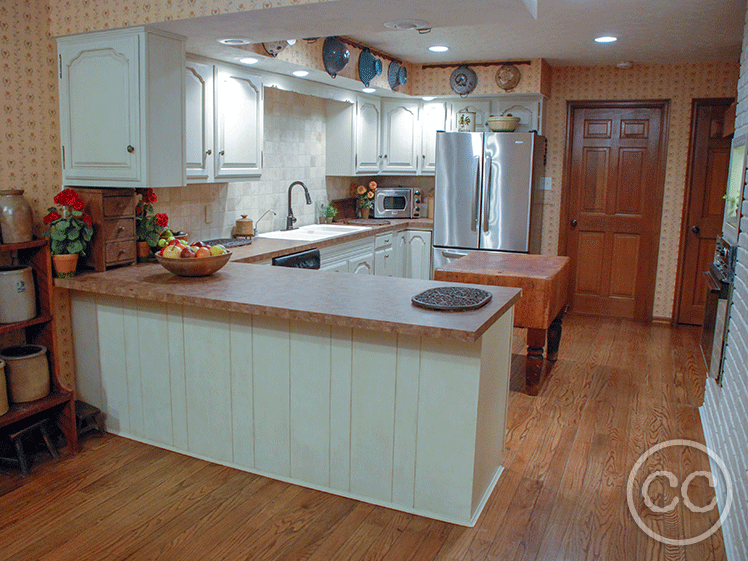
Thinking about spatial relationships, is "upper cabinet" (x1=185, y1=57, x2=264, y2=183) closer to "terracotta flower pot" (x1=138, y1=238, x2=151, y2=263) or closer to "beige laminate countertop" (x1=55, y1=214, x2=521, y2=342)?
"terracotta flower pot" (x1=138, y1=238, x2=151, y2=263)

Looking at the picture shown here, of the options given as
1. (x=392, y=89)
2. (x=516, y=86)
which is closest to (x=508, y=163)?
(x=516, y=86)

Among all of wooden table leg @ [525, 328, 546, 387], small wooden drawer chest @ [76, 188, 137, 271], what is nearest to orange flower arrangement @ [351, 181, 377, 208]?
wooden table leg @ [525, 328, 546, 387]

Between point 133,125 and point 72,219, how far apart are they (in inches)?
20.6

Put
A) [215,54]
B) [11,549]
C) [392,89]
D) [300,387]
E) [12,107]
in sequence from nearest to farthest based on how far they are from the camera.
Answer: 1. [11,549]
2. [300,387]
3. [12,107]
4. [215,54]
5. [392,89]

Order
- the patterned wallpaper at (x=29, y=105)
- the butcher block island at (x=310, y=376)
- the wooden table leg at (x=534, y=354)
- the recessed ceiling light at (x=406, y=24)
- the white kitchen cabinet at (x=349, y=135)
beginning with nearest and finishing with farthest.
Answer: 1. the butcher block island at (x=310, y=376)
2. the recessed ceiling light at (x=406, y=24)
3. the patterned wallpaper at (x=29, y=105)
4. the wooden table leg at (x=534, y=354)
5. the white kitchen cabinet at (x=349, y=135)

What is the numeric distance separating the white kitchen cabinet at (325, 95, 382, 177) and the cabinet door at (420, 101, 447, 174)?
1.95ft

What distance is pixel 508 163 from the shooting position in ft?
18.3

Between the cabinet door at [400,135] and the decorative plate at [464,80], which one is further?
the cabinet door at [400,135]

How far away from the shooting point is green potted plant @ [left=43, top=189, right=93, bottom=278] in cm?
293

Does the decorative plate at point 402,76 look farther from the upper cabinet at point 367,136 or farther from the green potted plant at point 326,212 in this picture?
the green potted plant at point 326,212

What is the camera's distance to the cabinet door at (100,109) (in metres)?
2.95

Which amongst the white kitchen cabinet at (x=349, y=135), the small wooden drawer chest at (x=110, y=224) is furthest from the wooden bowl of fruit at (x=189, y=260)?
the white kitchen cabinet at (x=349, y=135)

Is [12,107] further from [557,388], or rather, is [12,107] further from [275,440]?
[557,388]

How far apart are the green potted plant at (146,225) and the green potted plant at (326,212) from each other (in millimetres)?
2371
